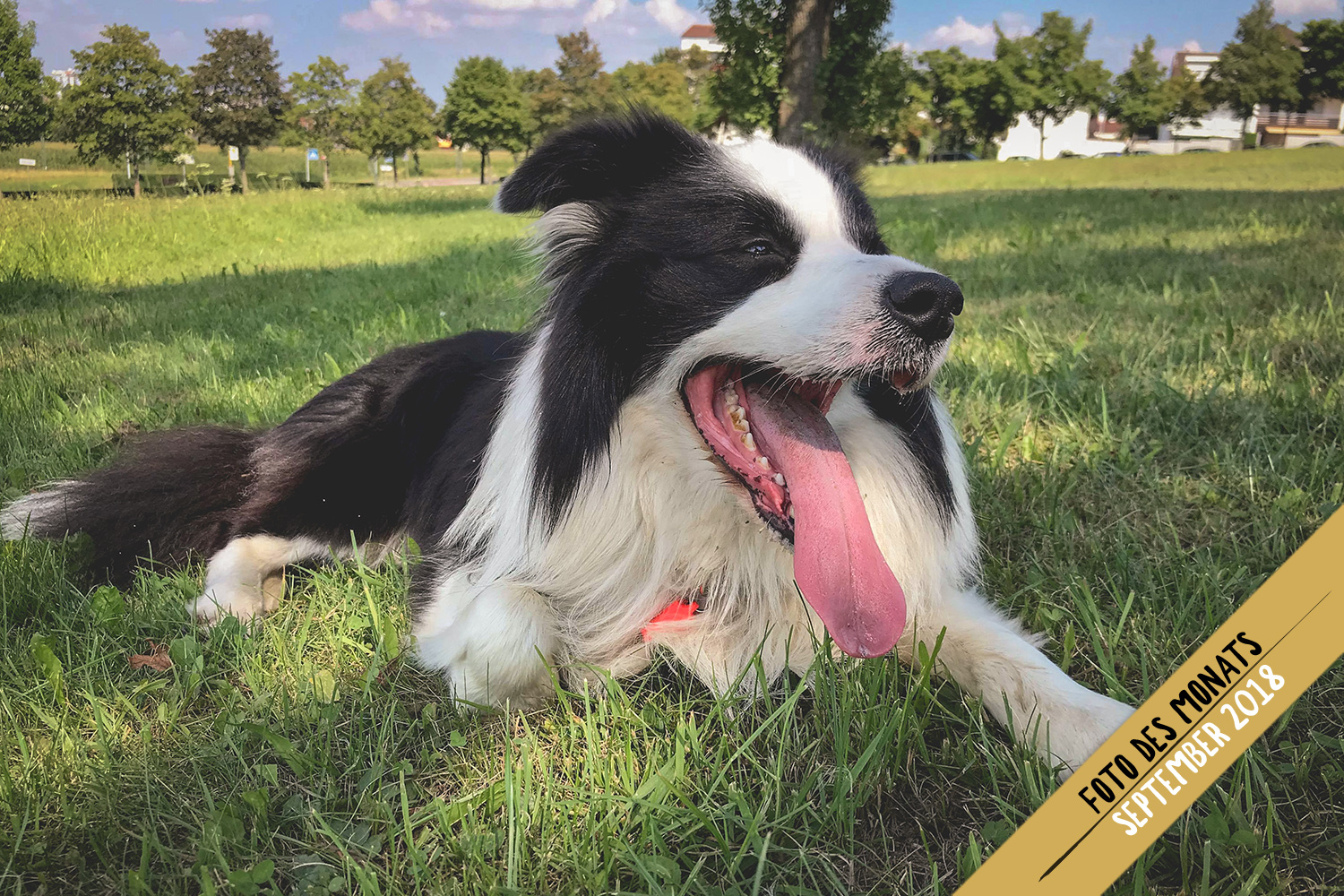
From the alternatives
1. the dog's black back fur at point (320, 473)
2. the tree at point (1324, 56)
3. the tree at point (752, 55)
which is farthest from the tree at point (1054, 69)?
the dog's black back fur at point (320, 473)

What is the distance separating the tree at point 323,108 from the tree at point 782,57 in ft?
121

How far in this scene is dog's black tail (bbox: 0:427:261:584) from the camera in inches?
118

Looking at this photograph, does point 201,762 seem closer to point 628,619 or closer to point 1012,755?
point 628,619

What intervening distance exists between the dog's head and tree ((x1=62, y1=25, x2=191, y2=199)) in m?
32.7

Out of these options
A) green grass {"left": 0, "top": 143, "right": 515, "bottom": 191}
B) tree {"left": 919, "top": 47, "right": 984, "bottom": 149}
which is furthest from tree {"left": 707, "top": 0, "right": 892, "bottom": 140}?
tree {"left": 919, "top": 47, "right": 984, "bottom": 149}

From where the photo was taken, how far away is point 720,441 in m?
2.15

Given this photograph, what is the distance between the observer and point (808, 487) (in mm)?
2080

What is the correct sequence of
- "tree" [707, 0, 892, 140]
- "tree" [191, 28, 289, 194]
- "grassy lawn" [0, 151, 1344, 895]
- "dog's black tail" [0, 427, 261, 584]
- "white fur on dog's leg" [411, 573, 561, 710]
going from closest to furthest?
1. "grassy lawn" [0, 151, 1344, 895]
2. "white fur on dog's leg" [411, 573, 561, 710]
3. "dog's black tail" [0, 427, 261, 584]
4. "tree" [707, 0, 892, 140]
5. "tree" [191, 28, 289, 194]

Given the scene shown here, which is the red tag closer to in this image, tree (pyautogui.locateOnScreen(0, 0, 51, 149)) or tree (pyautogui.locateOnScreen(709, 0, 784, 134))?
tree (pyautogui.locateOnScreen(0, 0, 51, 149))

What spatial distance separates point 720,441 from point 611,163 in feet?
3.00

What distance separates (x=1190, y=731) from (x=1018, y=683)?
56 centimetres

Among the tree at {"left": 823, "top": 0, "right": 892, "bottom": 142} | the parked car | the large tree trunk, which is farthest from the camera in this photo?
the parked car

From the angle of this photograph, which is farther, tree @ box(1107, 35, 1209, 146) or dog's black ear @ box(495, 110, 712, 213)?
tree @ box(1107, 35, 1209, 146)

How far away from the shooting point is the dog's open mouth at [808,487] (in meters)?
1.99
